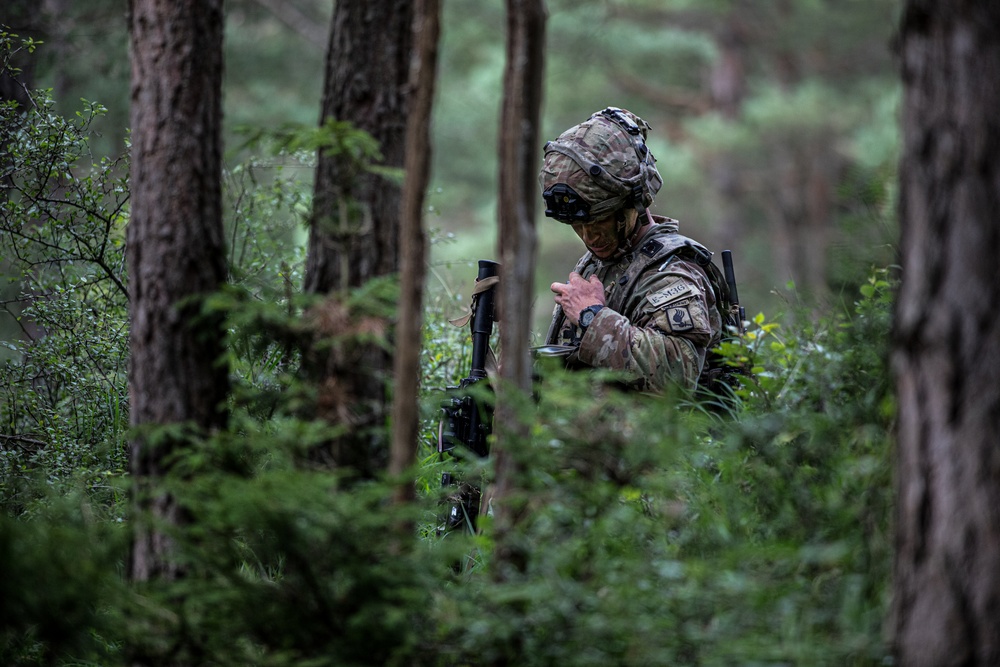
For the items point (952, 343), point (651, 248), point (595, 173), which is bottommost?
point (952, 343)

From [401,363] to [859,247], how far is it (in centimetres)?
242

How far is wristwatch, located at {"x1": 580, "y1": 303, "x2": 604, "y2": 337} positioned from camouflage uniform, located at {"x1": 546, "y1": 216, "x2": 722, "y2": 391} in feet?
0.15

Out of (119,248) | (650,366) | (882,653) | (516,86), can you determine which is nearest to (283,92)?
(119,248)

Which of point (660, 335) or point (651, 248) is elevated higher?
point (651, 248)

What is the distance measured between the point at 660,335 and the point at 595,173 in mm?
861

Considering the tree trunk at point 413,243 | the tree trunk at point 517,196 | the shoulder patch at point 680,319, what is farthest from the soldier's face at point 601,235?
the tree trunk at point 413,243

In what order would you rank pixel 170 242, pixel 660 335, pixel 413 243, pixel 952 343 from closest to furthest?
1. pixel 952 343
2. pixel 413 243
3. pixel 170 242
4. pixel 660 335

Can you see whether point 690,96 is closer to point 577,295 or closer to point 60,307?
point 577,295

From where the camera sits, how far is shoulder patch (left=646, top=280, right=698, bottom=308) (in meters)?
4.54

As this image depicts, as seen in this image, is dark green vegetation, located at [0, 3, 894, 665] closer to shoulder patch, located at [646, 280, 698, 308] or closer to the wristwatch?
shoulder patch, located at [646, 280, 698, 308]

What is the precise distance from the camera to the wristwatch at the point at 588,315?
4.58 m

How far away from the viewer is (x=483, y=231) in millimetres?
20922

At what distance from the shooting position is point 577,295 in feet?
15.6

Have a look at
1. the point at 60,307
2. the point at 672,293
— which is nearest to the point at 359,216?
the point at 672,293
